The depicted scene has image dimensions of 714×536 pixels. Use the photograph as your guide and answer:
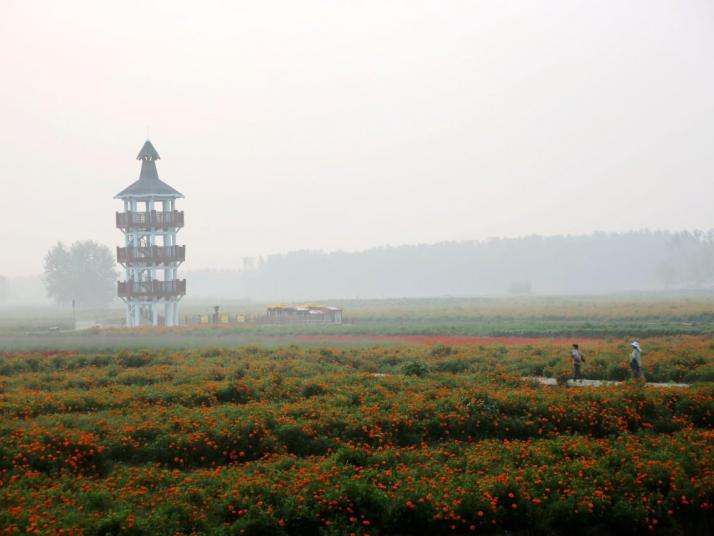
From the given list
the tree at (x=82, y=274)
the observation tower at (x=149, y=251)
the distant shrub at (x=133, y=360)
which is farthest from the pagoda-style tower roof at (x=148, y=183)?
the tree at (x=82, y=274)

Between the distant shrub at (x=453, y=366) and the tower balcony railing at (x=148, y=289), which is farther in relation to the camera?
the tower balcony railing at (x=148, y=289)

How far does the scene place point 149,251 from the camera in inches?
2435

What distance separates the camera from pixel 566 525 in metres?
13.0

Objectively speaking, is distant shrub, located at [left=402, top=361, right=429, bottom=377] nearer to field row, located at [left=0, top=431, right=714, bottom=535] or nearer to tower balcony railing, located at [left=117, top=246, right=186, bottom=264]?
field row, located at [left=0, top=431, right=714, bottom=535]

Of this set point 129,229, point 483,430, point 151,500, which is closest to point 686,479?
point 483,430

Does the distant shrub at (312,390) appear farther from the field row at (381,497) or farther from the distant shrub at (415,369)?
the field row at (381,497)

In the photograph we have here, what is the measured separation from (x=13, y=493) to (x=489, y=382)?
1531 centimetres

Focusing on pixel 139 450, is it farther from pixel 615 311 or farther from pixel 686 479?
pixel 615 311

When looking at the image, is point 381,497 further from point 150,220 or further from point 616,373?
point 150,220

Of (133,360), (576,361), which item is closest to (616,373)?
(576,361)

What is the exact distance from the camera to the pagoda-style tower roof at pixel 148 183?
62344 mm

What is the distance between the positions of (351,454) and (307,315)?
5391cm

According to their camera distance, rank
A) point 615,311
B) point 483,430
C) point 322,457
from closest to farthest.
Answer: point 322,457 → point 483,430 → point 615,311

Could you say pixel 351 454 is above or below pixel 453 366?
below
